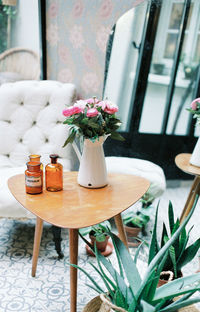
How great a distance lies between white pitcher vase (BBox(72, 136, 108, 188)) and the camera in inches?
56.7

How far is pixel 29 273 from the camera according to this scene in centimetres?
176

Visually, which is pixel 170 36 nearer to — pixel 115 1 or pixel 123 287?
pixel 115 1

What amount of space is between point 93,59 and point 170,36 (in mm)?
763

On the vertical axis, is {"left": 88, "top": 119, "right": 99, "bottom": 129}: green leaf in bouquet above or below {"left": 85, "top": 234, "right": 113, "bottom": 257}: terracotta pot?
above

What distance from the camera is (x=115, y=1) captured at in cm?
206

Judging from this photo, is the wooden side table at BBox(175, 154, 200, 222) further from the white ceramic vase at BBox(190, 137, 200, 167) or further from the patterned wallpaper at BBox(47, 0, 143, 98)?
the patterned wallpaper at BBox(47, 0, 143, 98)

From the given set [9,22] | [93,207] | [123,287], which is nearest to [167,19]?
[9,22]

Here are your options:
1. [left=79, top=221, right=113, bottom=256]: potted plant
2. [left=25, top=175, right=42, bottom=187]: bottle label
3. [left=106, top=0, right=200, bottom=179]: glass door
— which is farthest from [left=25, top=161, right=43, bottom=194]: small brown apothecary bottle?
[left=106, top=0, right=200, bottom=179]: glass door

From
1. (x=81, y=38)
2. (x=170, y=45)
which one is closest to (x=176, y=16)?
(x=170, y=45)

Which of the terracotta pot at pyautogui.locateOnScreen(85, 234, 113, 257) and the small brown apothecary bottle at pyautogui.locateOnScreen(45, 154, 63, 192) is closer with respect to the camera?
the small brown apothecary bottle at pyautogui.locateOnScreen(45, 154, 63, 192)

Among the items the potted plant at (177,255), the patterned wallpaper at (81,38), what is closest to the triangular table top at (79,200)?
the potted plant at (177,255)

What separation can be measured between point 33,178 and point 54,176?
102mm

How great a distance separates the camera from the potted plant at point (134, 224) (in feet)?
6.86

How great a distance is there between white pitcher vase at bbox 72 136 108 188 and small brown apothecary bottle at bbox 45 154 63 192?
0.11 m
